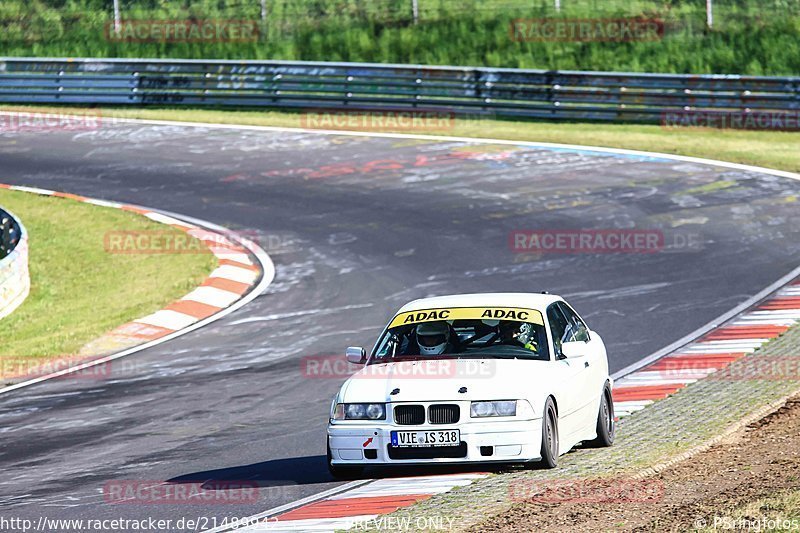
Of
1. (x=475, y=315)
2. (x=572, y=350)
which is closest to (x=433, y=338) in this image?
(x=475, y=315)

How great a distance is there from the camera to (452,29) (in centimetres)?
3769

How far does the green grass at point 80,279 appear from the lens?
17625 mm

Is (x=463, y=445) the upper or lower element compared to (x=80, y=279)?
upper

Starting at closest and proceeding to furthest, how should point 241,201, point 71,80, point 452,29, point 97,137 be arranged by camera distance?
point 241,201, point 97,137, point 71,80, point 452,29

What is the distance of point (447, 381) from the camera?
9836mm

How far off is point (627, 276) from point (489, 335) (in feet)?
26.5

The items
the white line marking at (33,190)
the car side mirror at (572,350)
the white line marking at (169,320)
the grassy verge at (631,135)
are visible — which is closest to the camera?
the car side mirror at (572,350)

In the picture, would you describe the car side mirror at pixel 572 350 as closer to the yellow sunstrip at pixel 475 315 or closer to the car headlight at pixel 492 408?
the yellow sunstrip at pixel 475 315

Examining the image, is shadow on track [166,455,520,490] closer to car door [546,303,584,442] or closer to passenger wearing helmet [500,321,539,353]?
car door [546,303,584,442]

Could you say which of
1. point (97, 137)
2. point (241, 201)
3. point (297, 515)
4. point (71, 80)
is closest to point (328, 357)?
point (297, 515)

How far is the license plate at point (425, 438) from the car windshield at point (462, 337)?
1.02 metres

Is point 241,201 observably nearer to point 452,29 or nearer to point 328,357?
point 328,357

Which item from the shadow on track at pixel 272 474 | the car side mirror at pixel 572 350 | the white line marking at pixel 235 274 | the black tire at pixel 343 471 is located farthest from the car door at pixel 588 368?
the white line marking at pixel 235 274

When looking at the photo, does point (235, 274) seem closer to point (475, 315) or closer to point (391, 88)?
point (475, 315)
